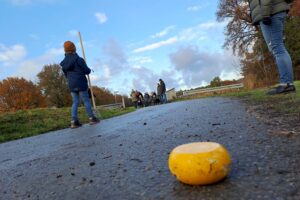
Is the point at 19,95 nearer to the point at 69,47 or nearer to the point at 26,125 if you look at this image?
the point at 26,125

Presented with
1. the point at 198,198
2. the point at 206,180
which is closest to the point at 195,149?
the point at 206,180

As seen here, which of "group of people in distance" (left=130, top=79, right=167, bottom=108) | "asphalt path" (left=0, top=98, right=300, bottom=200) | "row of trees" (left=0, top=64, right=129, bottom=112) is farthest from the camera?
"row of trees" (left=0, top=64, right=129, bottom=112)

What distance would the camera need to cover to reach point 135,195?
215cm

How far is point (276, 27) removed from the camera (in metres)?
6.34

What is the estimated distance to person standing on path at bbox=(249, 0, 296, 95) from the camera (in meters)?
6.21

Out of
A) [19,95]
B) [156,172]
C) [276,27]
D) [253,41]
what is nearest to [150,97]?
[253,41]

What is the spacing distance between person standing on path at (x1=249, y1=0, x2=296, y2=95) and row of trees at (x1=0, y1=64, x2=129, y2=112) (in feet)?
181

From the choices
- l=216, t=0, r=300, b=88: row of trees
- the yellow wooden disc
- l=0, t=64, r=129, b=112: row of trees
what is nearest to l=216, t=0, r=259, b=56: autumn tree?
l=216, t=0, r=300, b=88: row of trees

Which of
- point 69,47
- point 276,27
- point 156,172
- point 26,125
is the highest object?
point 69,47

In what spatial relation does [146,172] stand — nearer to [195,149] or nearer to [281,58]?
[195,149]

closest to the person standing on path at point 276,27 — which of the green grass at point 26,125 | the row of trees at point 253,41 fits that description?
the green grass at point 26,125

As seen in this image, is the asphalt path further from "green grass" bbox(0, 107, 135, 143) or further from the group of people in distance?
the group of people in distance

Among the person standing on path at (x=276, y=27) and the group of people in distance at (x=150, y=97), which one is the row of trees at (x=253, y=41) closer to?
the group of people in distance at (x=150, y=97)

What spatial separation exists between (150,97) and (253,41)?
14320 mm
